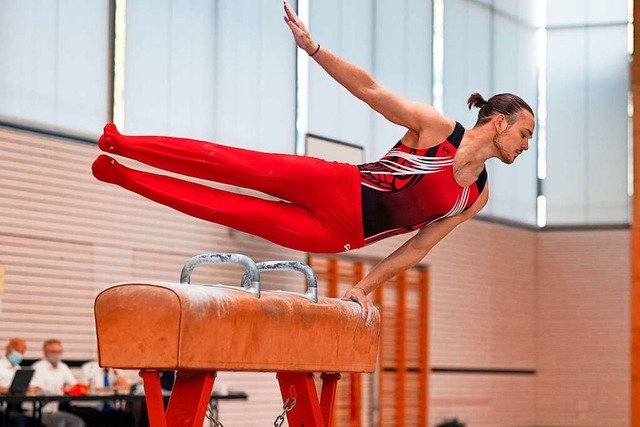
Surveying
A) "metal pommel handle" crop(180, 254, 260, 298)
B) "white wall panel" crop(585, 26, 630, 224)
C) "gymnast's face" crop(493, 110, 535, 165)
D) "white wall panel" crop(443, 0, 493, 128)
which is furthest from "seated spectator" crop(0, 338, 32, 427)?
"white wall panel" crop(585, 26, 630, 224)

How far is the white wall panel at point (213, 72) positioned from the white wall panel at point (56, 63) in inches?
14.5

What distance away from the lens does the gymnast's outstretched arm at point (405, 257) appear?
520 centimetres

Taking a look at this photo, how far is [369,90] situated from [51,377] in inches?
265

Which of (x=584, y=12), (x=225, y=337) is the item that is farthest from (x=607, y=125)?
(x=225, y=337)

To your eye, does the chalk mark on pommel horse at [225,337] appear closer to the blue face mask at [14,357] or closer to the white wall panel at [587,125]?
the blue face mask at [14,357]

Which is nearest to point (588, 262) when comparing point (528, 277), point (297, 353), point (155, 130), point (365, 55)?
point (528, 277)

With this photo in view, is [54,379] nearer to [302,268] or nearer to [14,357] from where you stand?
[14,357]

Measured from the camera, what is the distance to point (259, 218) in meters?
4.68

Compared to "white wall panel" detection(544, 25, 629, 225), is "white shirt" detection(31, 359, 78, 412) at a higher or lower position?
lower

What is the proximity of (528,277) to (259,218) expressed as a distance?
14379 millimetres

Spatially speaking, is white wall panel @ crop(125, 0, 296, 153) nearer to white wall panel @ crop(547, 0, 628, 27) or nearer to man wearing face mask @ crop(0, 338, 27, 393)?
man wearing face mask @ crop(0, 338, 27, 393)

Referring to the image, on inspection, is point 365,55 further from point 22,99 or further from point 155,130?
point 22,99

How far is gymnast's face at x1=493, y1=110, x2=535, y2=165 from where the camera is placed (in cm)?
493

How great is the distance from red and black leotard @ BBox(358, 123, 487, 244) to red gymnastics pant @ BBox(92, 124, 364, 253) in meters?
0.06
